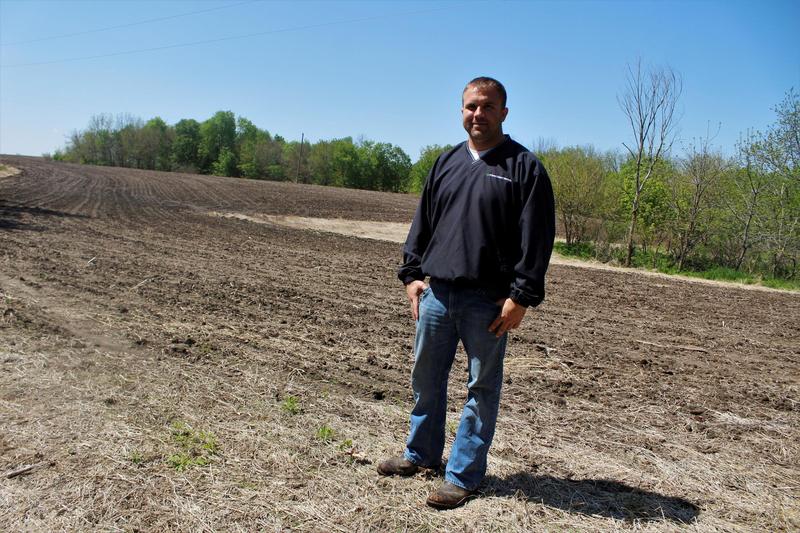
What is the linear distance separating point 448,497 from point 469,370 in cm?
66

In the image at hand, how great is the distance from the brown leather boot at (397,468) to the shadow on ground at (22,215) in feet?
42.2

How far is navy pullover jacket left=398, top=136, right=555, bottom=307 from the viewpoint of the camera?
2.76 meters

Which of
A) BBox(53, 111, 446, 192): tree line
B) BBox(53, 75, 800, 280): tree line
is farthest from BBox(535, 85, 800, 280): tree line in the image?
BBox(53, 111, 446, 192): tree line

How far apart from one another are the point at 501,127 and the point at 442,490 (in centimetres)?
190

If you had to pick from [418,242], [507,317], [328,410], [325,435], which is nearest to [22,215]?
[328,410]

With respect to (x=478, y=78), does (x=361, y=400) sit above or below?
below

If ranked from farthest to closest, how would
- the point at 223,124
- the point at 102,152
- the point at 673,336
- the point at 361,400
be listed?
the point at 223,124, the point at 102,152, the point at 673,336, the point at 361,400

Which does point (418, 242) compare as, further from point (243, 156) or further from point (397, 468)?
point (243, 156)

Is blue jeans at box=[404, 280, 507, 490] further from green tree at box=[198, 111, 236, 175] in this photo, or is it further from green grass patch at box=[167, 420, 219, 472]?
green tree at box=[198, 111, 236, 175]

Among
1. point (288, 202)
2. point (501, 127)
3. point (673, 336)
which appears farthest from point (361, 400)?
point (288, 202)

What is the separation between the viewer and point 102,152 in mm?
83625

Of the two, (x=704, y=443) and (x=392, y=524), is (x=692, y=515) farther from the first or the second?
(x=392, y=524)

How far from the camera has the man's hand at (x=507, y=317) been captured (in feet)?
9.12

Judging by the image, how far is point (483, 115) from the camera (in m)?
2.90
